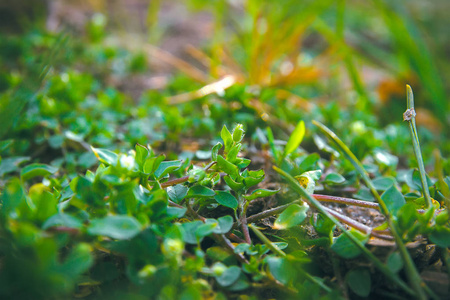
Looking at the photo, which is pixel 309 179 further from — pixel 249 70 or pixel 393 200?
pixel 249 70

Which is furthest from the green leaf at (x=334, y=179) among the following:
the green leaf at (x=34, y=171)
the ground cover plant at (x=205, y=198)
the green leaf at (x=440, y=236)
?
the green leaf at (x=34, y=171)

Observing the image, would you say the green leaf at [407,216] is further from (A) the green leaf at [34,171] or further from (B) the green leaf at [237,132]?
(A) the green leaf at [34,171]

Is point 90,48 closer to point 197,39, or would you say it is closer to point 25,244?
point 197,39

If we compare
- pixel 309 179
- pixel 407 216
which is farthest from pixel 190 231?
pixel 407 216

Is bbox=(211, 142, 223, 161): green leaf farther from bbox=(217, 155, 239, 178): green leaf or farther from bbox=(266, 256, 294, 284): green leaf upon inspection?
bbox=(266, 256, 294, 284): green leaf

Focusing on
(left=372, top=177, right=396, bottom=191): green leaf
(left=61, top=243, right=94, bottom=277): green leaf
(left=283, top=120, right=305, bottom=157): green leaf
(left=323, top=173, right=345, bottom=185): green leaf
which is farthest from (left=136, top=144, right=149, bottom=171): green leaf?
(left=372, top=177, right=396, bottom=191): green leaf
